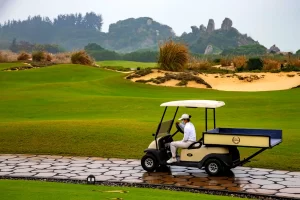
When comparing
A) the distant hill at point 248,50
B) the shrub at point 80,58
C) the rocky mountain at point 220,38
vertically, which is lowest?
the shrub at point 80,58

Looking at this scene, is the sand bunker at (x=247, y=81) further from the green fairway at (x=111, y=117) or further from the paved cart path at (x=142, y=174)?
the paved cart path at (x=142, y=174)

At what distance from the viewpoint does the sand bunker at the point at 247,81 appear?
2966 cm

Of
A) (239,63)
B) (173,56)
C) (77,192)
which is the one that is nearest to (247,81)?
(173,56)

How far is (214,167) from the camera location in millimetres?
11352

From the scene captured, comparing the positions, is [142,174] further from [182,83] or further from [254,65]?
[254,65]

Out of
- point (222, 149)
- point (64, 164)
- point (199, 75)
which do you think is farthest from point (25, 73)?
point (222, 149)

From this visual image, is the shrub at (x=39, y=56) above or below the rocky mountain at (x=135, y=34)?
below

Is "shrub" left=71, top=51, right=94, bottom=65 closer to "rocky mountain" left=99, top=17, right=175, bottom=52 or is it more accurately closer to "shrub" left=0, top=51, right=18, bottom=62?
"shrub" left=0, top=51, right=18, bottom=62

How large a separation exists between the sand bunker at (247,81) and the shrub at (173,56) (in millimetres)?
1308

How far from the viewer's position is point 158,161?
39.1 ft

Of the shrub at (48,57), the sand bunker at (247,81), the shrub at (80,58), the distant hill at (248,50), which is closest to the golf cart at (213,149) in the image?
the sand bunker at (247,81)

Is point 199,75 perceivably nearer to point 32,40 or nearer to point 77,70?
point 77,70

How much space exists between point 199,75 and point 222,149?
65.4 feet

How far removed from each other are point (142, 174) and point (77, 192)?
2.67m
